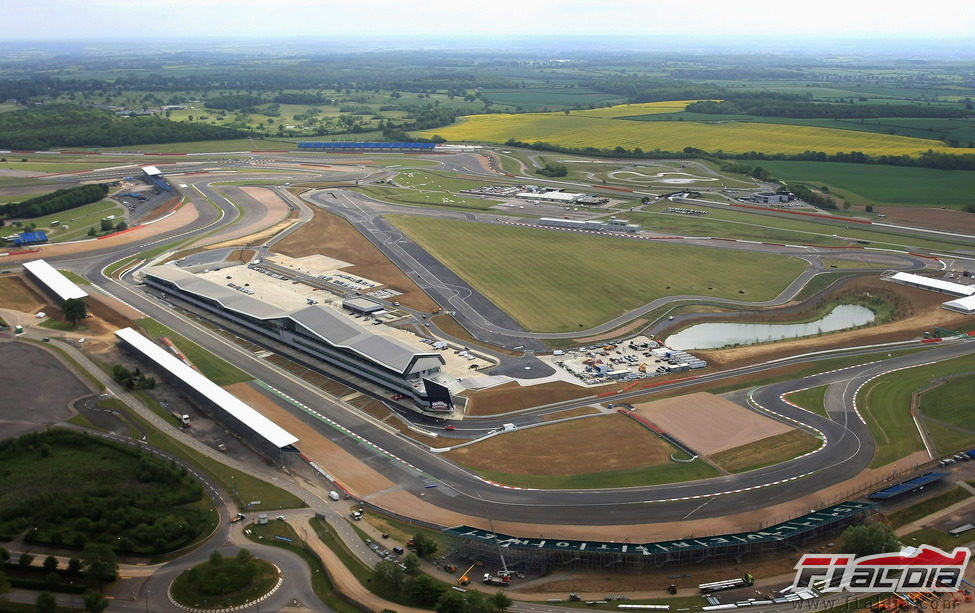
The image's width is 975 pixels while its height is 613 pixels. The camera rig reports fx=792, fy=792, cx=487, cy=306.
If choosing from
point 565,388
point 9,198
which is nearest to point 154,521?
point 565,388

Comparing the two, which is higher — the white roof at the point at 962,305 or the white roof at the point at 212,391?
the white roof at the point at 962,305

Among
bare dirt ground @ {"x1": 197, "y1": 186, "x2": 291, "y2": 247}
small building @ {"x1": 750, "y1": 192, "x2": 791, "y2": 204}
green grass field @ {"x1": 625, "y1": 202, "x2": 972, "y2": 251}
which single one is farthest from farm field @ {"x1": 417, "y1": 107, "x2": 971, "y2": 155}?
bare dirt ground @ {"x1": 197, "y1": 186, "x2": 291, "y2": 247}

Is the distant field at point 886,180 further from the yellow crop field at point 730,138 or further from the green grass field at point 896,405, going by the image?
the green grass field at point 896,405

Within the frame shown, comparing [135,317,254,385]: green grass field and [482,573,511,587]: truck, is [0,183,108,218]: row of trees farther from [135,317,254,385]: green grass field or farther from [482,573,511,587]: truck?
[482,573,511,587]: truck

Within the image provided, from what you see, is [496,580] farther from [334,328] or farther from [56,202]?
[56,202]

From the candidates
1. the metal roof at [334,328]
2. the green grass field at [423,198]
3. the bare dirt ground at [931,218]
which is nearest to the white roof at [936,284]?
the bare dirt ground at [931,218]
